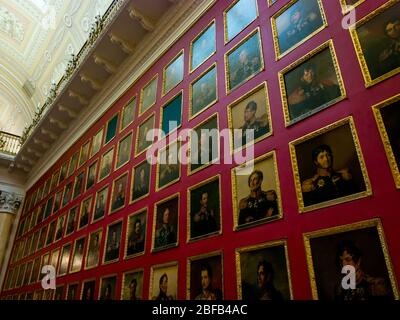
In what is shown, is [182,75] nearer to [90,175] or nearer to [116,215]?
[116,215]

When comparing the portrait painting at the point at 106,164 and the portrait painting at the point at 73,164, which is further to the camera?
the portrait painting at the point at 73,164

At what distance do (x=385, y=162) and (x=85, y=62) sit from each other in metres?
8.93

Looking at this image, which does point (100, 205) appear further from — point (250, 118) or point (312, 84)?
point (312, 84)

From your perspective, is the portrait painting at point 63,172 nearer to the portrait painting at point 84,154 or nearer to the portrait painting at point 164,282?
the portrait painting at point 84,154

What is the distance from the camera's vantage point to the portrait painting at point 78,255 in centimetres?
781

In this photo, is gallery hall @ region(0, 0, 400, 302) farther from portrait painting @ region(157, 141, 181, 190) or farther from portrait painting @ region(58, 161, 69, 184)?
portrait painting @ region(58, 161, 69, 184)

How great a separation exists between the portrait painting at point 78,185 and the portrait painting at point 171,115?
4.16m

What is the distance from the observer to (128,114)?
8258mm

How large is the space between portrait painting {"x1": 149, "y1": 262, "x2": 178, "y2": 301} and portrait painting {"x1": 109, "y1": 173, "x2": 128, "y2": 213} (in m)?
2.10

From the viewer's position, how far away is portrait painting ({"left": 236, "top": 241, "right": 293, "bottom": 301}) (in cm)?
338

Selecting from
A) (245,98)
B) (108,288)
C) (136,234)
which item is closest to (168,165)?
(136,234)

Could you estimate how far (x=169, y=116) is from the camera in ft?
21.1

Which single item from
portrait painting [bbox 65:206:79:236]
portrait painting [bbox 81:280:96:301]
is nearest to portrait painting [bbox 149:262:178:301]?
portrait painting [bbox 81:280:96:301]

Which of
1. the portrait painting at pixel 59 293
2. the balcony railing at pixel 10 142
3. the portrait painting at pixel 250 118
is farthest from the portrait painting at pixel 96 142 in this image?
the balcony railing at pixel 10 142
